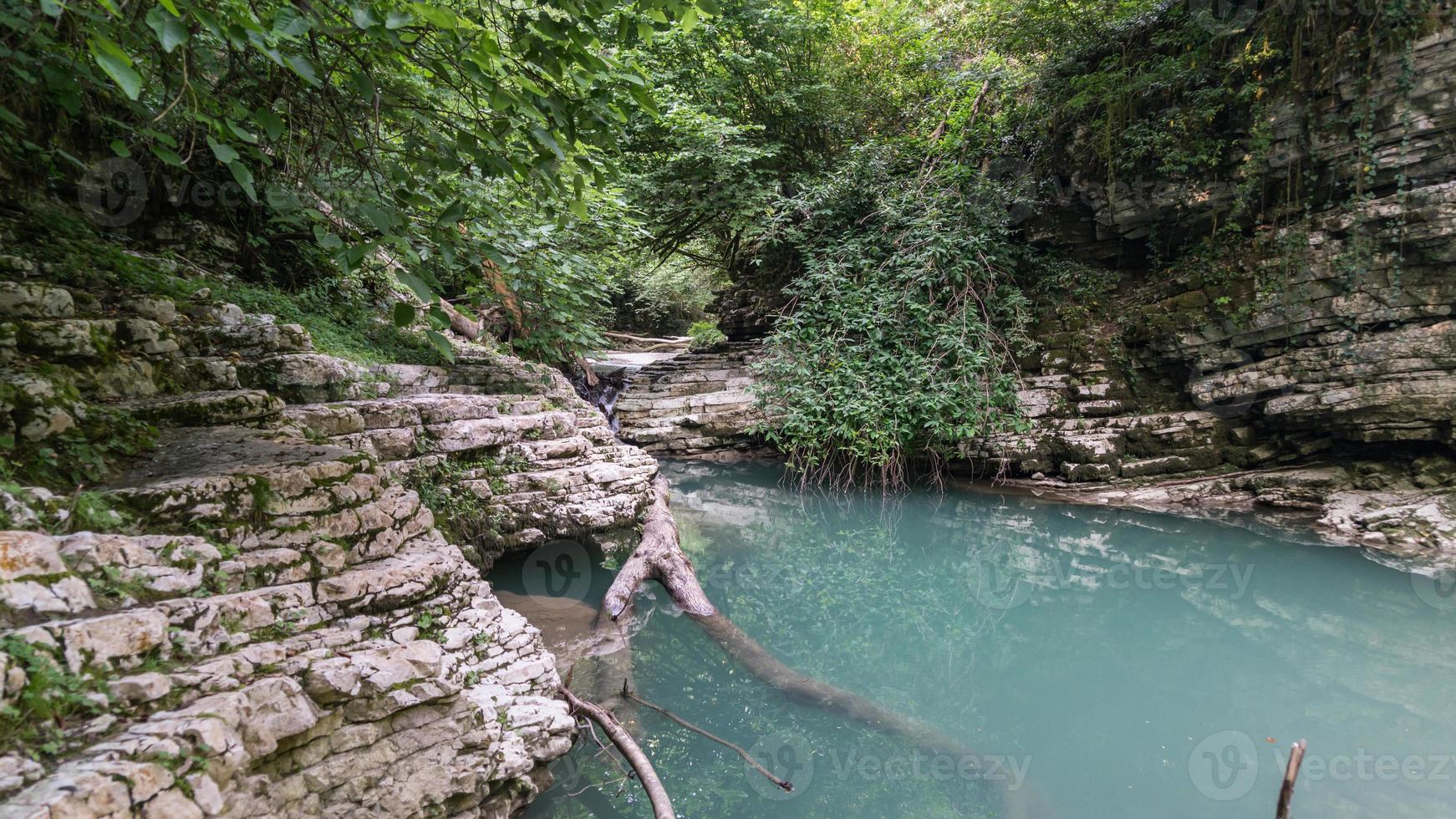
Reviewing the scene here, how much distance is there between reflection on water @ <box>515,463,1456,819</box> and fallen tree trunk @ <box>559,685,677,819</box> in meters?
0.25

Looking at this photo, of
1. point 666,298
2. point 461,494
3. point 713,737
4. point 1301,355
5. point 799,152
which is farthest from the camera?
point 666,298

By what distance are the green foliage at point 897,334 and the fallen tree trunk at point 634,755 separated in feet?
18.4

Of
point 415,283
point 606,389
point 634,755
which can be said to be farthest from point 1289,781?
point 606,389

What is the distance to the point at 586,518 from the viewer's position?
495cm

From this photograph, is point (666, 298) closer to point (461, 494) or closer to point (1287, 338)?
point (1287, 338)

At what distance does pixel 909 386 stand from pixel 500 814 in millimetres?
6998

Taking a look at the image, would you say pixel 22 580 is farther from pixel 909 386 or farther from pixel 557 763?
pixel 909 386

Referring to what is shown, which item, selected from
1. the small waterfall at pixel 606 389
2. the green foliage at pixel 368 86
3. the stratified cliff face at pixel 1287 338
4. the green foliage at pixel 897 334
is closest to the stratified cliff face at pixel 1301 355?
the stratified cliff face at pixel 1287 338

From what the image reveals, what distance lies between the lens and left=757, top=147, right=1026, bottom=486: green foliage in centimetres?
809

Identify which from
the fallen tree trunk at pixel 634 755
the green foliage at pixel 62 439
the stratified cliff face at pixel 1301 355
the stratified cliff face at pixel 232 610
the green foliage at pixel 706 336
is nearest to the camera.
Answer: the stratified cliff face at pixel 232 610

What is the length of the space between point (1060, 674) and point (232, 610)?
4534 mm

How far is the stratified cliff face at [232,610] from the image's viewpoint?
149 centimetres

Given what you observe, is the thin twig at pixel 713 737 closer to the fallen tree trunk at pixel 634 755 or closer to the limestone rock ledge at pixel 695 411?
the fallen tree trunk at pixel 634 755

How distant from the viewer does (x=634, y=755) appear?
2.64 metres
